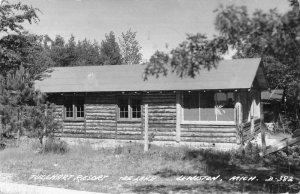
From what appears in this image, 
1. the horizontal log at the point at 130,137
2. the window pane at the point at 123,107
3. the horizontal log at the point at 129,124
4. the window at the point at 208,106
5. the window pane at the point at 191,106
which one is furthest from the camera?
the window pane at the point at 123,107

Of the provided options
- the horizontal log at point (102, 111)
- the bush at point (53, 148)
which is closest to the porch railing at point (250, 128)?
the horizontal log at point (102, 111)

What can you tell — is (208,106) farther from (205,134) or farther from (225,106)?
(205,134)

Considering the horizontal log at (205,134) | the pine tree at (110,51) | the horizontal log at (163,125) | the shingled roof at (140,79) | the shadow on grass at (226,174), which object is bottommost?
the shadow on grass at (226,174)

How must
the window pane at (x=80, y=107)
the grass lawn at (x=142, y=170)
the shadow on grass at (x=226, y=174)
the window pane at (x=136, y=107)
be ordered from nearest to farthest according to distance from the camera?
the shadow on grass at (x=226, y=174) → the grass lawn at (x=142, y=170) → the window pane at (x=136, y=107) → the window pane at (x=80, y=107)

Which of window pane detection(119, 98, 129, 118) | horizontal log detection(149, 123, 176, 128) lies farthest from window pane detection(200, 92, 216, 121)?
window pane detection(119, 98, 129, 118)

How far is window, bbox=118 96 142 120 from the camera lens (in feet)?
64.7

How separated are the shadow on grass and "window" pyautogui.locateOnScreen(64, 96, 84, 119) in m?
8.26

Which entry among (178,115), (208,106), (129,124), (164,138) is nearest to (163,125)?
(164,138)

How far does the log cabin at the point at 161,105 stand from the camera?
17891 millimetres

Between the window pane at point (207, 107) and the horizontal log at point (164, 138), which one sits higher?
the window pane at point (207, 107)

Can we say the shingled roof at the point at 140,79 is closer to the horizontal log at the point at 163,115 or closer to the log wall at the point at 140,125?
the log wall at the point at 140,125

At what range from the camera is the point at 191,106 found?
60.8ft

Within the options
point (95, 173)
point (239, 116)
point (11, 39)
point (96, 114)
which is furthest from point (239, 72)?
point (11, 39)

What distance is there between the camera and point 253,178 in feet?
34.3
